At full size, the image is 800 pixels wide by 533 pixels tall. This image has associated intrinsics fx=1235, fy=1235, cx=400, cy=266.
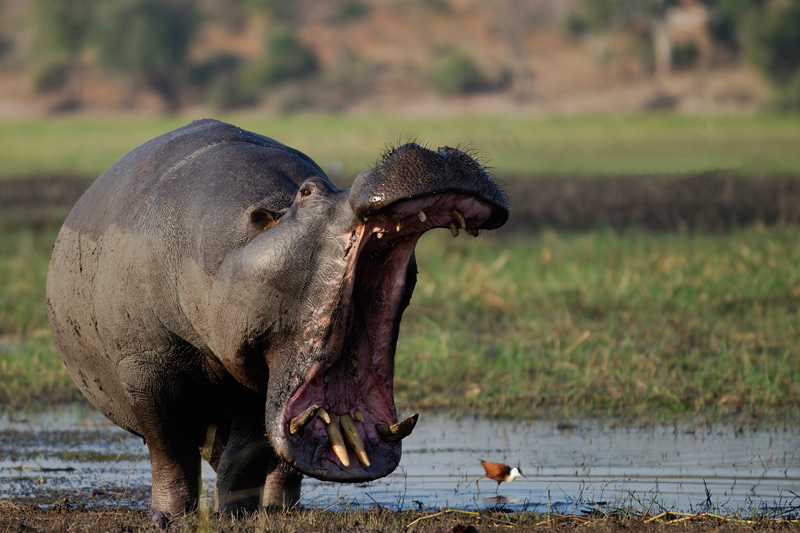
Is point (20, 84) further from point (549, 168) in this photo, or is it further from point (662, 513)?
point (662, 513)

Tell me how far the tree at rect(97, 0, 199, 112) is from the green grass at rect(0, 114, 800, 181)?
38.9 ft

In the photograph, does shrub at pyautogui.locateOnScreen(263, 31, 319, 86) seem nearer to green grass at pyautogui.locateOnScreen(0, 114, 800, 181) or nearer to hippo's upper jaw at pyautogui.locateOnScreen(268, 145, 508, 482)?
green grass at pyautogui.locateOnScreen(0, 114, 800, 181)

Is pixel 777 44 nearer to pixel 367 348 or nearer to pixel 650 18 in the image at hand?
pixel 650 18

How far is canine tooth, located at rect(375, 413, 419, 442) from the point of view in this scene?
3.67m

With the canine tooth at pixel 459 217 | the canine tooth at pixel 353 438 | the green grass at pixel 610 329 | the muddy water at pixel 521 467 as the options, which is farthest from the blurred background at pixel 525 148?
the canine tooth at pixel 353 438

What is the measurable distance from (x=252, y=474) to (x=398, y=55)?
43.1 m

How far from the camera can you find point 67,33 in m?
49.8

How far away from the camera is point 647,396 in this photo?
6574 millimetres

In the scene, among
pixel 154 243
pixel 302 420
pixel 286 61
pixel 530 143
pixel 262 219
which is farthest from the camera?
pixel 286 61

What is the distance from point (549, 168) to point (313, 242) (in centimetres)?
1555

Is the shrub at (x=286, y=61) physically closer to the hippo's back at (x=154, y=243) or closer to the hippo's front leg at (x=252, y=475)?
the hippo's back at (x=154, y=243)

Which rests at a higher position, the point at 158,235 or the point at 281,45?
the point at 281,45

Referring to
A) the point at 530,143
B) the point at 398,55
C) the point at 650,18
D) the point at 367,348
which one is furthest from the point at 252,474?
the point at 398,55

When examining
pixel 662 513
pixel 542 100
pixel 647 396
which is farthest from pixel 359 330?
pixel 542 100
